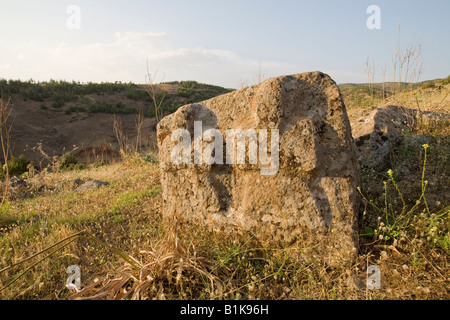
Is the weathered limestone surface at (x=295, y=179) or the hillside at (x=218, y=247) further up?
the weathered limestone surface at (x=295, y=179)

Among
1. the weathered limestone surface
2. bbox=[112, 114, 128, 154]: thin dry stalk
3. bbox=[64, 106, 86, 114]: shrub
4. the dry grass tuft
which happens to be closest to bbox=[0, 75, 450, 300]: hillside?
the dry grass tuft

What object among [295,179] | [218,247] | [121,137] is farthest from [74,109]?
[295,179]

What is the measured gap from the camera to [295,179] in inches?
104

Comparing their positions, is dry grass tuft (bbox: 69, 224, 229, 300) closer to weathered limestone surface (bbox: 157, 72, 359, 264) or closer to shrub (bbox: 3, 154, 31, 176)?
weathered limestone surface (bbox: 157, 72, 359, 264)

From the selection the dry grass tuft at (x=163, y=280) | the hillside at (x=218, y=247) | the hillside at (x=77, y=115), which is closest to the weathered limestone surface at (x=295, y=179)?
the hillside at (x=218, y=247)

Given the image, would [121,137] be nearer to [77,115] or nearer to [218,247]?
[218,247]

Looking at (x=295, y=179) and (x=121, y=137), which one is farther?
(x=121, y=137)

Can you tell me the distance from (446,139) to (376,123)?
0.98m

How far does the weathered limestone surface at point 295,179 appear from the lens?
2543 millimetres

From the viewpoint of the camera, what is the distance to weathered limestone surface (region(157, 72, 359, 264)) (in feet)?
8.34

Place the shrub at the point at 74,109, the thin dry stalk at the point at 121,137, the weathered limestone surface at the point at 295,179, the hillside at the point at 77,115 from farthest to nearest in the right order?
1. the shrub at the point at 74,109
2. the hillside at the point at 77,115
3. the thin dry stalk at the point at 121,137
4. the weathered limestone surface at the point at 295,179

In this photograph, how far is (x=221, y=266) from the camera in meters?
2.49

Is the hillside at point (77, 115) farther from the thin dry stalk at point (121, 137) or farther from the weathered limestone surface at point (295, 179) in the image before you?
the weathered limestone surface at point (295, 179)
